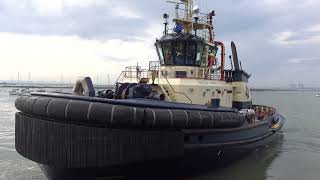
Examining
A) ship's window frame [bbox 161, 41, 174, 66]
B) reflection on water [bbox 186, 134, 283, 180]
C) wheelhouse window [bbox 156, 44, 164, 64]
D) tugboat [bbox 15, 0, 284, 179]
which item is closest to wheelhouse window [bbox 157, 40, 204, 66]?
ship's window frame [bbox 161, 41, 174, 66]

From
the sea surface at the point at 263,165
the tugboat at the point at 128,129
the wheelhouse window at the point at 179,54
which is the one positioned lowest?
the sea surface at the point at 263,165

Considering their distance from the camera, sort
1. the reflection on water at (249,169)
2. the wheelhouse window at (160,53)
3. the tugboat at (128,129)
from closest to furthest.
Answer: the tugboat at (128,129), the reflection on water at (249,169), the wheelhouse window at (160,53)

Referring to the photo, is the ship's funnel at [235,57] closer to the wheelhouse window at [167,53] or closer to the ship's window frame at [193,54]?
the ship's window frame at [193,54]

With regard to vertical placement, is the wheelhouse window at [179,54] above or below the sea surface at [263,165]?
above

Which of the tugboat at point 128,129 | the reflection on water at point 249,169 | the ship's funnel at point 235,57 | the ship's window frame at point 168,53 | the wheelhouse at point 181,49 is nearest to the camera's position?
the tugboat at point 128,129

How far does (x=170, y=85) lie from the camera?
12.0m

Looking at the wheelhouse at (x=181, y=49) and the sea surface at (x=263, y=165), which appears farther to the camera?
the wheelhouse at (x=181, y=49)

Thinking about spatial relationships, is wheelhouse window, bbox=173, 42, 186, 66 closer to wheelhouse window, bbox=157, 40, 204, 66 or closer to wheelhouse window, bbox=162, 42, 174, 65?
wheelhouse window, bbox=157, 40, 204, 66

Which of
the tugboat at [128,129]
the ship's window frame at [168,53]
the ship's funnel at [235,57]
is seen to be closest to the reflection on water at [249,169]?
the tugboat at [128,129]

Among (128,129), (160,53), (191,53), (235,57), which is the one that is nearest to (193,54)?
(191,53)

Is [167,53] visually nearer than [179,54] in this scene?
No

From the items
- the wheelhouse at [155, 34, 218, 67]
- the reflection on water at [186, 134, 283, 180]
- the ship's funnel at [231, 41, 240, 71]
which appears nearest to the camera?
the reflection on water at [186, 134, 283, 180]

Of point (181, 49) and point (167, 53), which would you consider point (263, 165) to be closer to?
point (181, 49)

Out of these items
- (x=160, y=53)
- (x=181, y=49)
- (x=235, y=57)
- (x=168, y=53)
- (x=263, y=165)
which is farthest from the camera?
(x=235, y=57)
